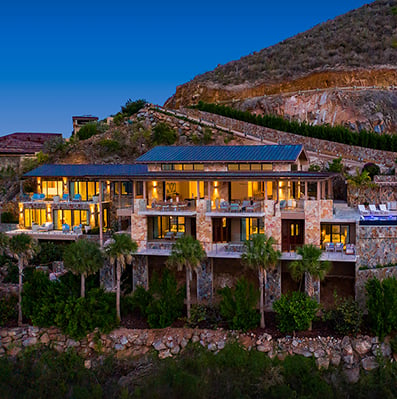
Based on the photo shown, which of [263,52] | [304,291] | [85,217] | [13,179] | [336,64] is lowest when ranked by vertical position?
[304,291]

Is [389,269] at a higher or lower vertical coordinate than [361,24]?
lower

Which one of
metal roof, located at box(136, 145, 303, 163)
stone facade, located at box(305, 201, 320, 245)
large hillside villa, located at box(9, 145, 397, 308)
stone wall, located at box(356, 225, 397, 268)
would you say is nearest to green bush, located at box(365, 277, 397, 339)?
stone wall, located at box(356, 225, 397, 268)

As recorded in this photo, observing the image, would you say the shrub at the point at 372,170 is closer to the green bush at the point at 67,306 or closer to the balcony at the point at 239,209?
the balcony at the point at 239,209

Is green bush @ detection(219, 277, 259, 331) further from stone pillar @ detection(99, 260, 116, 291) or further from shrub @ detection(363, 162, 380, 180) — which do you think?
shrub @ detection(363, 162, 380, 180)

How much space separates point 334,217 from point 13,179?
3215 centimetres

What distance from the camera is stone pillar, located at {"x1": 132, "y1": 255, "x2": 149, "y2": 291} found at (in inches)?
1095

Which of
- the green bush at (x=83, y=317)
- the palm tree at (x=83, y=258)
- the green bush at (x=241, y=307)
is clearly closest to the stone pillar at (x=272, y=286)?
the green bush at (x=241, y=307)

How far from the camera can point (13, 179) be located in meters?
45.3

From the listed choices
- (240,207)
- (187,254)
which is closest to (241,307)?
(187,254)

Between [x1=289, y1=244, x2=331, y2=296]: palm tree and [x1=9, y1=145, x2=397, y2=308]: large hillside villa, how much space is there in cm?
133

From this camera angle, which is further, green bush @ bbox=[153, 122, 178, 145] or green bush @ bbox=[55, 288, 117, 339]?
green bush @ bbox=[153, 122, 178, 145]

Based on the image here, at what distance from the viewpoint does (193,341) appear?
23.8 meters

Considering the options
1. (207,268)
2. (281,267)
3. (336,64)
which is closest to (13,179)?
(207,268)

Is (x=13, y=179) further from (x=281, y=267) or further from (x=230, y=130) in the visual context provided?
(x=281, y=267)
